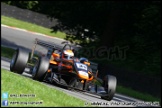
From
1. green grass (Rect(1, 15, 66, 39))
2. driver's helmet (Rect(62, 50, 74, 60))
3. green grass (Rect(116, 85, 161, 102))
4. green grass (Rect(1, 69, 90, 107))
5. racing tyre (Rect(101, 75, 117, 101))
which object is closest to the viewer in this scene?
green grass (Rect(1, 69, 90, 107))

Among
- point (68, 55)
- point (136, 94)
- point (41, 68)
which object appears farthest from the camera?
point (136, 94)

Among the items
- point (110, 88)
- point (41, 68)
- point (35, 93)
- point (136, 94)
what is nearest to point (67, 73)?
point (41, 68)

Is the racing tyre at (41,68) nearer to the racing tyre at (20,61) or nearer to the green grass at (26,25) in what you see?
the racing tyre at (20,61)

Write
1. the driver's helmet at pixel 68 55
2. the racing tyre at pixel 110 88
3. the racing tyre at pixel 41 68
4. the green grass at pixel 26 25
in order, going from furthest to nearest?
1. the green grass at pixel 26 25
2. the driver's helmet at pixel 68 55
3. the racing tyre at pixel 110 88
4. the racing tyre at pixel 41 68

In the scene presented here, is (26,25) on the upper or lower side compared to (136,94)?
upper

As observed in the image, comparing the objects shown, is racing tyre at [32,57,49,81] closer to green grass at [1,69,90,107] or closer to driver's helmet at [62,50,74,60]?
driver's helmet at [62,50,74,60]

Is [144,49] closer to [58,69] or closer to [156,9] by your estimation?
[156,9]

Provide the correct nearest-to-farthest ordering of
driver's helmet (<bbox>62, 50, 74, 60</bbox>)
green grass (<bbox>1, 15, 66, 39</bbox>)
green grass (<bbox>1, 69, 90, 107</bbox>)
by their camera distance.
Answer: green grass (<bbox>1, 69, 90, 107</bbox>) → driver's helmet (<bbox>62, 50, 74, 60</bbox>) → green grass (<bbox>1, 15, 66, 39</bbox>)

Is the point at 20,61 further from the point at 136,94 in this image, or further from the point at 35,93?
the point at 136,94

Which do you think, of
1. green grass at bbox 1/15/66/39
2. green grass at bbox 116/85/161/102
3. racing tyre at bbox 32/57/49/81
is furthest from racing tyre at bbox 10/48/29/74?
green grass at bbox 1/15/66/39

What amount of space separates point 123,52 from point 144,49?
89.4 inches

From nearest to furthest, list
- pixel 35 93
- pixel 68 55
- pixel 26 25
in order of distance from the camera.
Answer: pixel 35 93, pixel 68 55, pixel 26 25

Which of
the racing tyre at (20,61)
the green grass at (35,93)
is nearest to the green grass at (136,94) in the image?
the racing tyre at (20,61)

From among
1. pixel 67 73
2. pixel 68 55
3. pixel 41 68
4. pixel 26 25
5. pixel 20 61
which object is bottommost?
pixel 67 73
